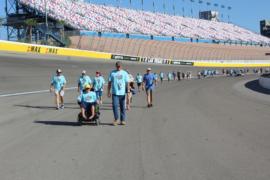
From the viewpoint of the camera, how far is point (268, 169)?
7.23 meters

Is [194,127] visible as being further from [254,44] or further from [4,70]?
[254,44]

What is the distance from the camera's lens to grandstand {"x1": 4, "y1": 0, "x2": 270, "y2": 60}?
7131cm

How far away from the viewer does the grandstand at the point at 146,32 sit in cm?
7131

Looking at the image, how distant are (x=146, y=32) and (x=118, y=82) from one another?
74772 millimetres

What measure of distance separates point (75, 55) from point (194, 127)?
4230 cm

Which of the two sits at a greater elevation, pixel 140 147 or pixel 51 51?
pixel 51 51

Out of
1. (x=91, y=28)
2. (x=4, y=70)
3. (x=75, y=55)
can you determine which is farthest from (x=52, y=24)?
(x=4, y=70)

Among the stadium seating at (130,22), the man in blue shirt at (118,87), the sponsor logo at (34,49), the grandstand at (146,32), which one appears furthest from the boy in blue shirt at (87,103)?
the stadium seating at (130,22)

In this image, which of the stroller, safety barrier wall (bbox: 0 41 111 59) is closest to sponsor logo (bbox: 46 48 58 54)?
safety barrier wall (bbox: 0 41 111 59)

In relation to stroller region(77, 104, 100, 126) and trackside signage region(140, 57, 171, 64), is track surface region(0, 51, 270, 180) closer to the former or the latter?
stroller region(77, 104, 100, 126)

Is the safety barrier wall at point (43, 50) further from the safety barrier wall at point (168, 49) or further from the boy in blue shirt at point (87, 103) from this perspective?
the boy in blue shirt at point (87, 103)

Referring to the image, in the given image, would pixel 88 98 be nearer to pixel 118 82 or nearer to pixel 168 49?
pixel 118 82

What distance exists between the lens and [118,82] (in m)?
12.9

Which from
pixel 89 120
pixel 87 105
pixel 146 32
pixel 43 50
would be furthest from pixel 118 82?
pixel 146 32
